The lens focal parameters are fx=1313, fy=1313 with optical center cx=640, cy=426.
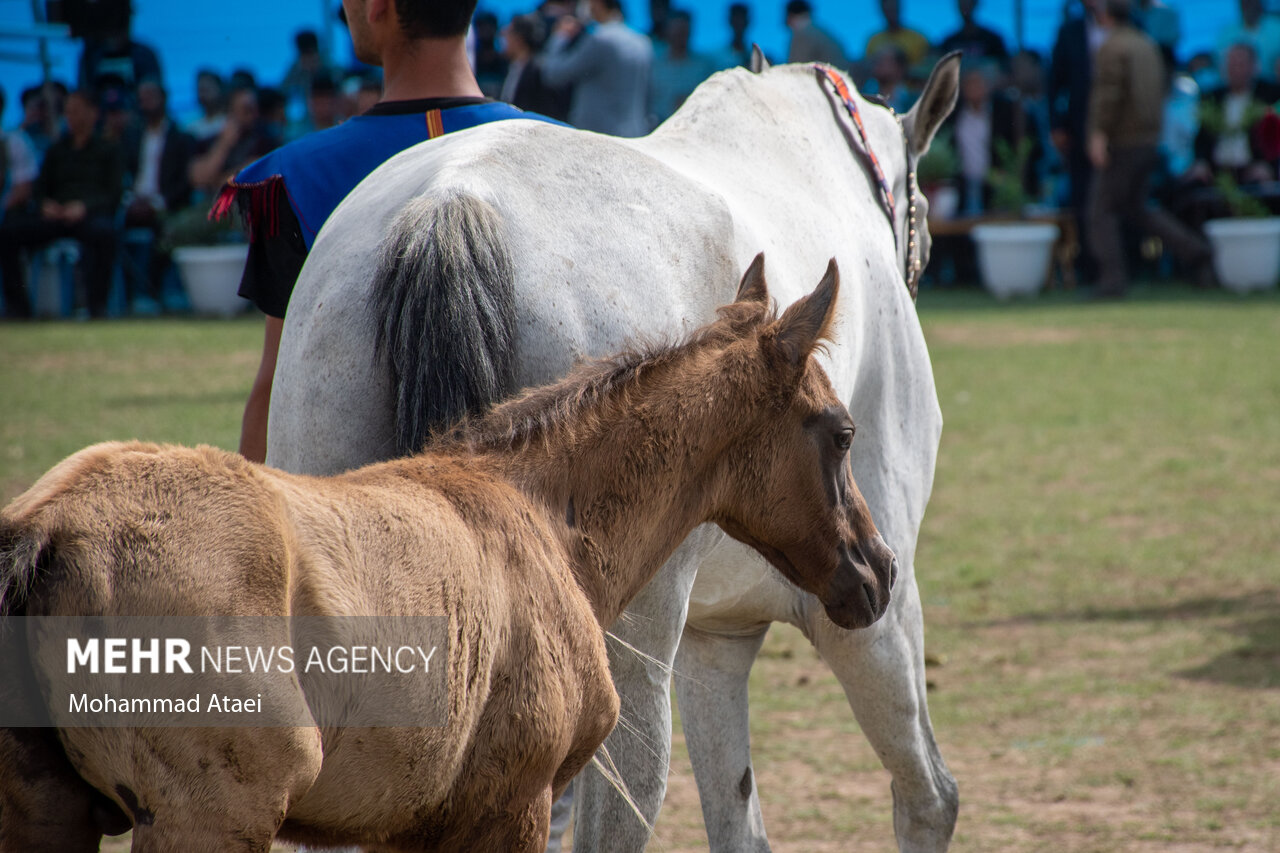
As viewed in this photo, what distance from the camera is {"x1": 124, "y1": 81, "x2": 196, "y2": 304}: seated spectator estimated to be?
647 inches

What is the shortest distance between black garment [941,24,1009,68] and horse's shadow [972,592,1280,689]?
504 inches

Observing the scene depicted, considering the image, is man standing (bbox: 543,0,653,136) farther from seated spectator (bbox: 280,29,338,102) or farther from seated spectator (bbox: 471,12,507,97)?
seated spectator (bbox: 280,29,338,102)

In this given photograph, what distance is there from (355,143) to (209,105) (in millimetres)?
16038

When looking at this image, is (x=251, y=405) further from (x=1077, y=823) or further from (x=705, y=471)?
(x=1077, y=823)

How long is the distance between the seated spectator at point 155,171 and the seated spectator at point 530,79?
24.7 ft

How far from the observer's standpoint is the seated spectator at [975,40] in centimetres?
1712

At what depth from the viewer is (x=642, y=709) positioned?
2.44m

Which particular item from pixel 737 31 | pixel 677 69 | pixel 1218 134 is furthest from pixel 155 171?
pixel 1218 134

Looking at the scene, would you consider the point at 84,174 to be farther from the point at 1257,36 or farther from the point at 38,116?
the point at 1257,36

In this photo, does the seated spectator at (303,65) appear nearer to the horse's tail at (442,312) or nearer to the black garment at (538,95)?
the black garment at (538,95)

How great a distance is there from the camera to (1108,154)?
15234mm

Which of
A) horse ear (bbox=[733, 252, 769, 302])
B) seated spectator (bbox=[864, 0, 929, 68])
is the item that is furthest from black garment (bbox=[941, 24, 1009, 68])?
horse ear (bbox=[733, 252, 769, 302])

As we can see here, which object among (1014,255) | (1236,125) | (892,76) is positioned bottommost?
(1014,255)

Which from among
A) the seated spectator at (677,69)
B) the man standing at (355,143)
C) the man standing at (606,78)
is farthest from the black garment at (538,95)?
the man standing at (355,143)
